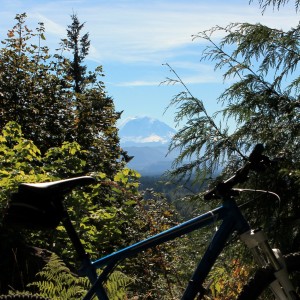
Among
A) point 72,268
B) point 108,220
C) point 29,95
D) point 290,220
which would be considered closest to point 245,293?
point 290,220

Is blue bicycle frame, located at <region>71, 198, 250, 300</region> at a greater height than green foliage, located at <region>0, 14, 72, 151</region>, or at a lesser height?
lesser

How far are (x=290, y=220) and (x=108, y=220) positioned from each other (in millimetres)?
2121

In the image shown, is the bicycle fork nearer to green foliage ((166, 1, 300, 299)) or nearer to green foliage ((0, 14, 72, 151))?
green foliage ((166, 1, 300, 299))

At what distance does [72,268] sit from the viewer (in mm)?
4410

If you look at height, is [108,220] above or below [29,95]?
below

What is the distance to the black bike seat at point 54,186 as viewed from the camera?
2383mm

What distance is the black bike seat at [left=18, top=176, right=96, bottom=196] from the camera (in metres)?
2.38

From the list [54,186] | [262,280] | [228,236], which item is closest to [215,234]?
[228,236]

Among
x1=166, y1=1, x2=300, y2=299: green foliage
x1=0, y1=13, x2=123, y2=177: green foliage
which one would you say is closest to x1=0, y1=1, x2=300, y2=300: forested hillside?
x1=166, y1=1, x2=300, y2=299: green foliage

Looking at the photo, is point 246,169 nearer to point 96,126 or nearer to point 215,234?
point 215,234

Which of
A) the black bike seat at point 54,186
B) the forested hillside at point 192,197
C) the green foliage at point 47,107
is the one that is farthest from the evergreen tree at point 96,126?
the black bike seat at point 54,186

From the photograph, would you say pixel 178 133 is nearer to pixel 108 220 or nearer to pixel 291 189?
pixel 291 189

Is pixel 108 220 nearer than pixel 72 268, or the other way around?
pixel 72 268

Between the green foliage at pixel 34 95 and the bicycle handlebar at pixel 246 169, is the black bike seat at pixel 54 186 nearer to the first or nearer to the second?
the bicycle handlebar at pixel 246 169
